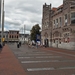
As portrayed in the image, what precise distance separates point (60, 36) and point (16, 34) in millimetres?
89139

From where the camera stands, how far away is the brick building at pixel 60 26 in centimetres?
4006

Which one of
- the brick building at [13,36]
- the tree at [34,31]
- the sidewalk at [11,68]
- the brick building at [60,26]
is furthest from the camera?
the brick building at [13,36]

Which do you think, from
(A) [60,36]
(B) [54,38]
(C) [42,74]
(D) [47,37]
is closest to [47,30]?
(D) [47,37]

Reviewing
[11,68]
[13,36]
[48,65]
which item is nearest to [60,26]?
[48,65]

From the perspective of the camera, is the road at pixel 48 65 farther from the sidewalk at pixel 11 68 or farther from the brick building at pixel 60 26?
the brick building at pixel 60 26

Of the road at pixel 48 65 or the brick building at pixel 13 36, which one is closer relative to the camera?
the road at pixel 48 65

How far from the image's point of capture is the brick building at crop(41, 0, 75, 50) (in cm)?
4006

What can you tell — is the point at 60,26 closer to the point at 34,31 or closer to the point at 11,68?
the point at 34,31

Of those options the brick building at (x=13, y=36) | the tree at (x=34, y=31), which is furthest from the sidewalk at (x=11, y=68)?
the brick building at (x=13, y=36)

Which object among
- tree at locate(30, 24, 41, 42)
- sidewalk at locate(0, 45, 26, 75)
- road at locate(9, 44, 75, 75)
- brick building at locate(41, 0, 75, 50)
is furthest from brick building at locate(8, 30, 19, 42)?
sidewalk at locate(0, 45, 26, 75)

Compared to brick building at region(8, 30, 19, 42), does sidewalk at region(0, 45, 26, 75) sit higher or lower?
lower

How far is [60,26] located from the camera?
154 feet

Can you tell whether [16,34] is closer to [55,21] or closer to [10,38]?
[10,38]

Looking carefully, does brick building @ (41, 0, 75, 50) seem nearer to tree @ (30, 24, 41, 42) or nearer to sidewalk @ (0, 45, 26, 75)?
tree @ (30, 24, 41, 42)
